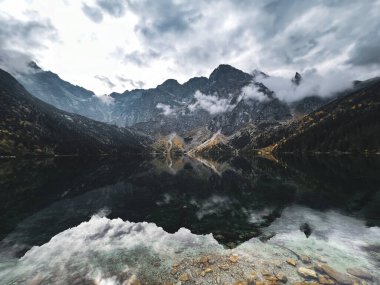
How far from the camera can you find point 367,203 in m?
57.5

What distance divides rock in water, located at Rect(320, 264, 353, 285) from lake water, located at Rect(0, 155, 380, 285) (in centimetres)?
60

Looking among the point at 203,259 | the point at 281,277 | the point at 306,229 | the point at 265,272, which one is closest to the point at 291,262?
the point at 281,277

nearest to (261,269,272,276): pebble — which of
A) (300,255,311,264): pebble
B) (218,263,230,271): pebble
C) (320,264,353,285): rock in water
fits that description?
(218,263,230,271): pebble

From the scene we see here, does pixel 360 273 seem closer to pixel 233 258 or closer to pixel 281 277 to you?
pixel 281 277

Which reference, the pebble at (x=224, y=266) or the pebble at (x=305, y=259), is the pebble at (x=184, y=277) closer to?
the pebble at (x=224, y=266)

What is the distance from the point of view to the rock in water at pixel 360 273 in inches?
1018

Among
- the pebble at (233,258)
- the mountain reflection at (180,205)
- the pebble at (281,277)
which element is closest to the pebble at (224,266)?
the pebble at (233,258)

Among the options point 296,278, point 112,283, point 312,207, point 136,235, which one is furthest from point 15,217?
point 312,207

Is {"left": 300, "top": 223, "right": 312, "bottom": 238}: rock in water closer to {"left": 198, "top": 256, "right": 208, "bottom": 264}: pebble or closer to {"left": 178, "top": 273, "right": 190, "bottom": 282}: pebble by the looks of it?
{"left": 198, "top": 256, "right": 208, "bottom": 264}: pebble

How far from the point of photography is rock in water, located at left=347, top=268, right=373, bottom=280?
25859mm

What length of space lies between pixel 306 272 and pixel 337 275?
2.99 m

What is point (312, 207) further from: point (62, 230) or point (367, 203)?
point (62, 230)

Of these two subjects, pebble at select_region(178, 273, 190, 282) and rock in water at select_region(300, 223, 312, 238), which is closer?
pebble at select_region(178, 273, 190, 282)

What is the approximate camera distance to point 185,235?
134 feet
